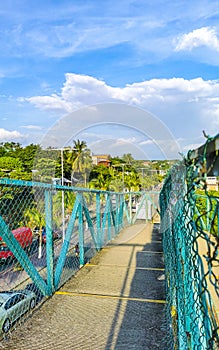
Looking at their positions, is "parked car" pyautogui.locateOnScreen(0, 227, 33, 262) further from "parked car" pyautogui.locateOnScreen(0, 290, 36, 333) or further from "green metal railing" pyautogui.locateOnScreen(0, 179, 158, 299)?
"parked car" pyautogui.locateOnScreen(0, 290, 36, 333)

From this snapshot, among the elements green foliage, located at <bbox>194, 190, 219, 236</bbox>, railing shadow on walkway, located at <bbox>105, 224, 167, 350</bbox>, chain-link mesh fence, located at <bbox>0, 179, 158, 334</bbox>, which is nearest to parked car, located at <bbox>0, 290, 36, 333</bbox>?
chain-link mesh fence, located at <bbox>0, 179, 158, 334</bbox>

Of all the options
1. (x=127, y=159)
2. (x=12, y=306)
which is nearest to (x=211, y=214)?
(x=12, y=306)

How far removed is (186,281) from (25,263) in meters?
1.69

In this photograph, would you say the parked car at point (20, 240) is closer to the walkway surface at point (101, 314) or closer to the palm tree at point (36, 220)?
the palm tree at point (36, 220)

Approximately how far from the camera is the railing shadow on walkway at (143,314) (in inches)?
98.5

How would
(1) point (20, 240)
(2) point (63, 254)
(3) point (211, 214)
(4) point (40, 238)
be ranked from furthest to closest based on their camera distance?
(2) point (63, 254)
(4) point (40, 238)
(1) point (20, 240)
(3) point (211, 214)

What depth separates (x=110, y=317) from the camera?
2.94 m

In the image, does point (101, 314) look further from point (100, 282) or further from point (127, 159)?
point (127, 159)

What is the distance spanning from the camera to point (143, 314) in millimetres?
3027

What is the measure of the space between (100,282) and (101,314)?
1.04 m

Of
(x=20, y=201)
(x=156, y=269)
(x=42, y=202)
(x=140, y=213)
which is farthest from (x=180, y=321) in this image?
(x=140, y=213)

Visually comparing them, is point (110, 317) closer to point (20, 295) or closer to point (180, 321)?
point (20, 295)

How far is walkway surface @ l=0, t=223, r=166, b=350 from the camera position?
248 cm

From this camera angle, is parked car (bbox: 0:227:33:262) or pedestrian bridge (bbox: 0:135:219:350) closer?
pedestrian bridge (bbox: 0:135:219:350)
